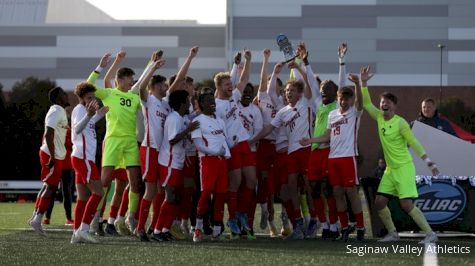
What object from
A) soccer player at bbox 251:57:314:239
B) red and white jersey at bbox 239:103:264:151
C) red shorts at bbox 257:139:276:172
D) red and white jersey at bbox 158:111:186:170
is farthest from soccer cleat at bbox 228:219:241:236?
red shorts at bbox 257:139:276:172

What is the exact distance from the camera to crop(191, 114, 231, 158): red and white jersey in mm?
12508

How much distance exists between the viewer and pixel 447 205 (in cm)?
1362

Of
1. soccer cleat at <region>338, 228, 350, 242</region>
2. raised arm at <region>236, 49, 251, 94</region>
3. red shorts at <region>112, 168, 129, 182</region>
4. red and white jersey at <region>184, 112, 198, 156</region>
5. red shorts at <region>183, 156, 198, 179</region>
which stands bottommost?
soccer cleat at <region>338, 228, 350, 242</region>

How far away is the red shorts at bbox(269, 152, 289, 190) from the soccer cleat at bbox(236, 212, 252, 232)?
0.65m

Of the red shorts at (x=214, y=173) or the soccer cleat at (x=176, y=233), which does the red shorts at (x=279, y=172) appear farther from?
the soccer cleat at (x=176, y=233)

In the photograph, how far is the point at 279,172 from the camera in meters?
13.7

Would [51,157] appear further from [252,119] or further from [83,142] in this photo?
[252,119]

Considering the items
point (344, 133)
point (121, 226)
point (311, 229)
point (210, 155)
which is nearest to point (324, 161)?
point (344, 133)

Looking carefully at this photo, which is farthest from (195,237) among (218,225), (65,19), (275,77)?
(65,19)

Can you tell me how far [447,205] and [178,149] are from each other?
3.63 meters

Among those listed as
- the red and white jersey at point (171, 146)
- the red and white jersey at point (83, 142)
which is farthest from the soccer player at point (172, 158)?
the red and white jersey at point (83, 142)

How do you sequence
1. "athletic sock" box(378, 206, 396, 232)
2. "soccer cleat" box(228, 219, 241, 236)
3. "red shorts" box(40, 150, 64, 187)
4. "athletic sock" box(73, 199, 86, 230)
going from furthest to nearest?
"red shorts" box(40, 150, 64, 187) → "soccer cleat" box(228, 219, 241, 236) → "athletic sock" box(378, 206, 396, 232) → "athletic sock" box(73, 199, 86, 230)

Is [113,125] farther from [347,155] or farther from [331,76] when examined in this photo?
[331,76]

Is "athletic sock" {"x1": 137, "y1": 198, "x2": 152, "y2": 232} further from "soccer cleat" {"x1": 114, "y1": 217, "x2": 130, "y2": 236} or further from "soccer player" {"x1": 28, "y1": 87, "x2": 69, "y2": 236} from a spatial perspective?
"soccer player" {"x1": 28, "y1": 87, "x2": 69, "y2": 236}
